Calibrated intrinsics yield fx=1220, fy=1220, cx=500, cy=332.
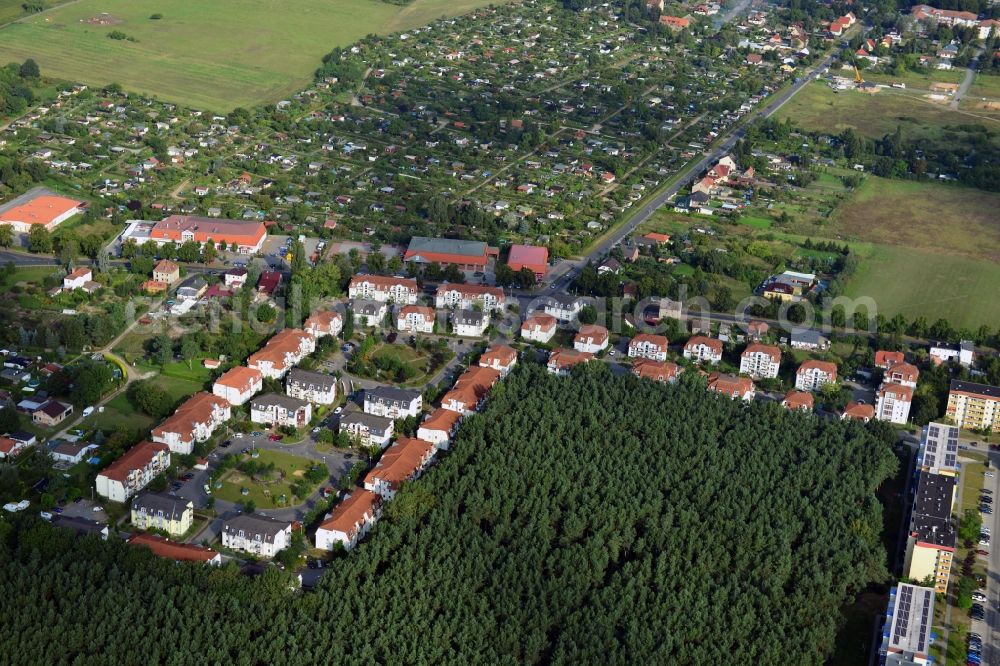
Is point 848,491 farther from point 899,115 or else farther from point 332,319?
point 899,115

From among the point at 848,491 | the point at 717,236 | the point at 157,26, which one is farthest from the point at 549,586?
the point at 157,26

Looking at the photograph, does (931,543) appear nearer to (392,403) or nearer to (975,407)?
(975,407)

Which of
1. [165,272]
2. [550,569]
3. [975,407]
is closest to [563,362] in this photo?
[550,569]

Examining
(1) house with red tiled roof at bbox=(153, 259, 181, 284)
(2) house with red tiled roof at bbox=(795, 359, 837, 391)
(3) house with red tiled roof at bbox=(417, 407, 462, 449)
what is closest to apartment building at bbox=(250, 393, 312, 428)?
(3) house with red tiled roof at bbox=(417, 407, 462, 449)

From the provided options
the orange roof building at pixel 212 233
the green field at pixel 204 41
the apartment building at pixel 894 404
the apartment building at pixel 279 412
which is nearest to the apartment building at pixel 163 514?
the apartment building at pixel 279 412

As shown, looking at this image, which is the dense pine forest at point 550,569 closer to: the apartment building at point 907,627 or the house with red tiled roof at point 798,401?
the apartment building at point 907,627

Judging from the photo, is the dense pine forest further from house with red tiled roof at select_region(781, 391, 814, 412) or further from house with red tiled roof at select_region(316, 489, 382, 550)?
house with red tiled roof at select_region(781, 391, 814, 412)
